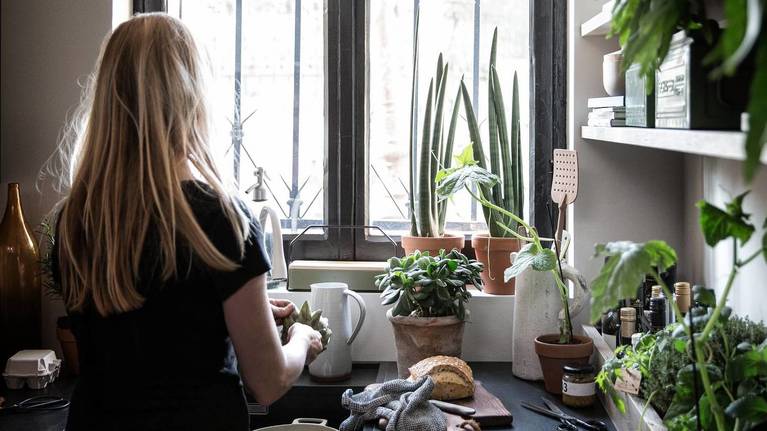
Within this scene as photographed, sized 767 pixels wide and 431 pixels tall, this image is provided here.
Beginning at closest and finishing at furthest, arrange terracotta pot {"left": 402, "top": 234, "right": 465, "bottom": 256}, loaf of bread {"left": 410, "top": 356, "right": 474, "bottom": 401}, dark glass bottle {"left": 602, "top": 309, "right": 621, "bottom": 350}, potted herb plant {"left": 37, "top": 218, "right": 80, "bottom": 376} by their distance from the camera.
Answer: loaf of bread {"left": 410, "top": 356, "right": 474, "bottom": 401} → dark glass bottle {"left": 602, "top": 309, "right": 621, "bottom": 350} → potted herb plant {"left": 37, "top": 218, "right": 80, "bottom": 376} → terracotta pot {"left": 402, "top": 234, "right": 465, "bottom": 256}

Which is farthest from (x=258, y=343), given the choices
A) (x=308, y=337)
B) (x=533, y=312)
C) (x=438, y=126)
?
(x=438, y=126)

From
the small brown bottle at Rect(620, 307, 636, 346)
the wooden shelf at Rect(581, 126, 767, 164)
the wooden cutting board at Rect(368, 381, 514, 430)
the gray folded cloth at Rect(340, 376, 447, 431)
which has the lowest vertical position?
the wooden cutting board at Rect(368, 381, 514, 430)

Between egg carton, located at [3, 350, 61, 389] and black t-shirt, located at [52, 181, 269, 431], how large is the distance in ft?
3.03

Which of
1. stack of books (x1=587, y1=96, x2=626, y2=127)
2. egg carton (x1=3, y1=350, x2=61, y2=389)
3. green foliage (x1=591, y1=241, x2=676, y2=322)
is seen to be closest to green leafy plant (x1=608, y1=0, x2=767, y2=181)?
green foliage (x1=591, y1=241, x2=676, y2=322)

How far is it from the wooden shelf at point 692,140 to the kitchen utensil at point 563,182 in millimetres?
495

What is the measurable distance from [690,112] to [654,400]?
61 cm

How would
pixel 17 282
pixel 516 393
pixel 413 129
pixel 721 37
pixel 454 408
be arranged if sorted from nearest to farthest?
pixel 721 37, pixel 454 408, pixel 516 393, pixel 17 282, pixel 413 129

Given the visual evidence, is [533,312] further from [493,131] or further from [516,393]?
[493,131]

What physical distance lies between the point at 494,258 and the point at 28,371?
129 cm

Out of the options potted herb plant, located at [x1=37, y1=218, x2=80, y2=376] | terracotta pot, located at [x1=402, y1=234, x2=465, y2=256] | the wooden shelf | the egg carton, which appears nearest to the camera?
the wooden shelf

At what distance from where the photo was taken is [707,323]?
1.24 metres

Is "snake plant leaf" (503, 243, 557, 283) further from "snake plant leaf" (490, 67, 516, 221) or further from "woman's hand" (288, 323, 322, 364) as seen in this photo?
"woman's hand" (288, 323, 322, 364)

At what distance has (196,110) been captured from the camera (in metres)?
1.49

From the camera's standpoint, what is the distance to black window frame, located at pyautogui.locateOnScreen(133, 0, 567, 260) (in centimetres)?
268
